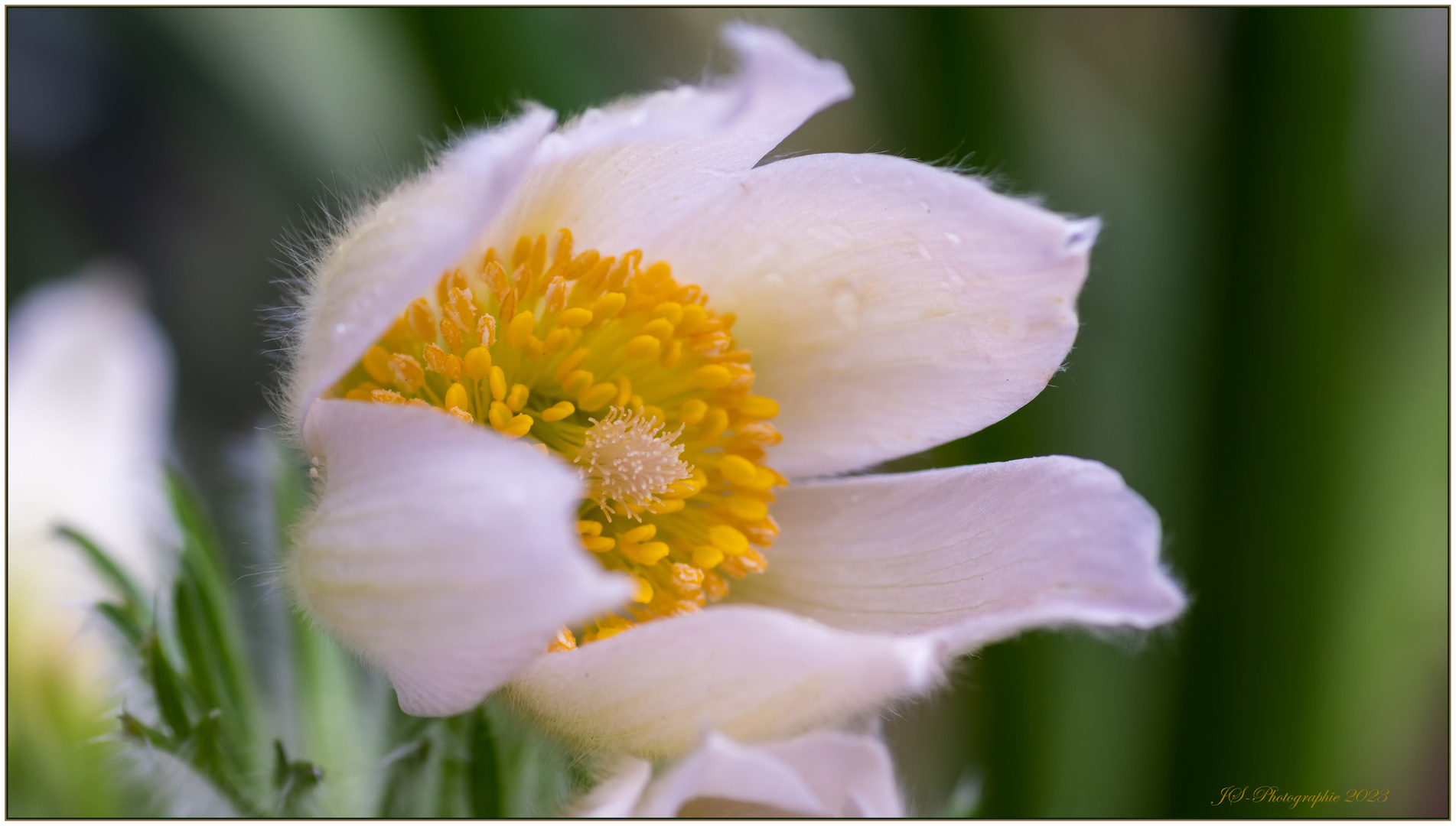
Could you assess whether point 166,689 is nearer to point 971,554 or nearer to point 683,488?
point 683,488

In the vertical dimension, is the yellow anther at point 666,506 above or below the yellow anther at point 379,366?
below

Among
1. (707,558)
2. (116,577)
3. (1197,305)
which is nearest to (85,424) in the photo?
(116,577)

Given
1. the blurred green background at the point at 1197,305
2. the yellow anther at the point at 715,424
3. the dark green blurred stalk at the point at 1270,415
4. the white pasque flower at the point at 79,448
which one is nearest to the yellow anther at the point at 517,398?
the yellow anther at the point at 715,424

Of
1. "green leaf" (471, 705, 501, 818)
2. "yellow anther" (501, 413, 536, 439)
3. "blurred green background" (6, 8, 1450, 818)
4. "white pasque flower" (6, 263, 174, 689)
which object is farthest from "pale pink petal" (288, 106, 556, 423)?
"blurred green background" (6, 8, 1450, 818)

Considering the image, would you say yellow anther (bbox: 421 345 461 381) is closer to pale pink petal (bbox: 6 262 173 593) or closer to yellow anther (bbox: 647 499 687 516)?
yellow anther (bbox: 647 499 687 516)

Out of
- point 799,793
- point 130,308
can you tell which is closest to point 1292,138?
point 799,793

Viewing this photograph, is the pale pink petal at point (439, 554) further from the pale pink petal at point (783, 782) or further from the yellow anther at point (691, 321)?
the yellow anther at point (691, 321)
